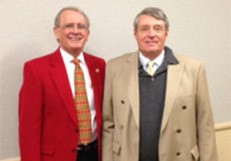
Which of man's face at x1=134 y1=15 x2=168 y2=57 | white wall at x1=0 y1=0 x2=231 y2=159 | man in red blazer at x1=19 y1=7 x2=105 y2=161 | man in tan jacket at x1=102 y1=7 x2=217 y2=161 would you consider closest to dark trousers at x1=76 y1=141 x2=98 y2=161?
man in red blazer at x1=19 y1=7 x2=105 y2=161

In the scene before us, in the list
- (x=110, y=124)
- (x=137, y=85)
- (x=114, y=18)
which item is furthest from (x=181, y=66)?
(x=114, y=18)

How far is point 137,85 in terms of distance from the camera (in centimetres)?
171

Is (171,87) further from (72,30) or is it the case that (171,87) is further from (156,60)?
(72,30)

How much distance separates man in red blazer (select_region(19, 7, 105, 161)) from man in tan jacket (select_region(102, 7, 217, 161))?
0.17 meters

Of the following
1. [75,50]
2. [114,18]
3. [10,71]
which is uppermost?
[114,18]

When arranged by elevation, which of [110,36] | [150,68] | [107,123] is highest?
[110,36]

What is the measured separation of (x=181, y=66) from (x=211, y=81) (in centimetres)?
93

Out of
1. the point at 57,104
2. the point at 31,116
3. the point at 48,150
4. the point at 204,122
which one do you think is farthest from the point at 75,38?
the point at 204,122

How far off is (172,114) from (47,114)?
2.02 ft

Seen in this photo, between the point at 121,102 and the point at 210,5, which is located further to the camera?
the point at 210,5

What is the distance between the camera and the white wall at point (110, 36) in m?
1.96

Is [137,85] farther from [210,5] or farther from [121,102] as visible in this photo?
[210,5]

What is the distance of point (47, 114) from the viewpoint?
1.74 m

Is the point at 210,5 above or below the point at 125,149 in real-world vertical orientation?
above
